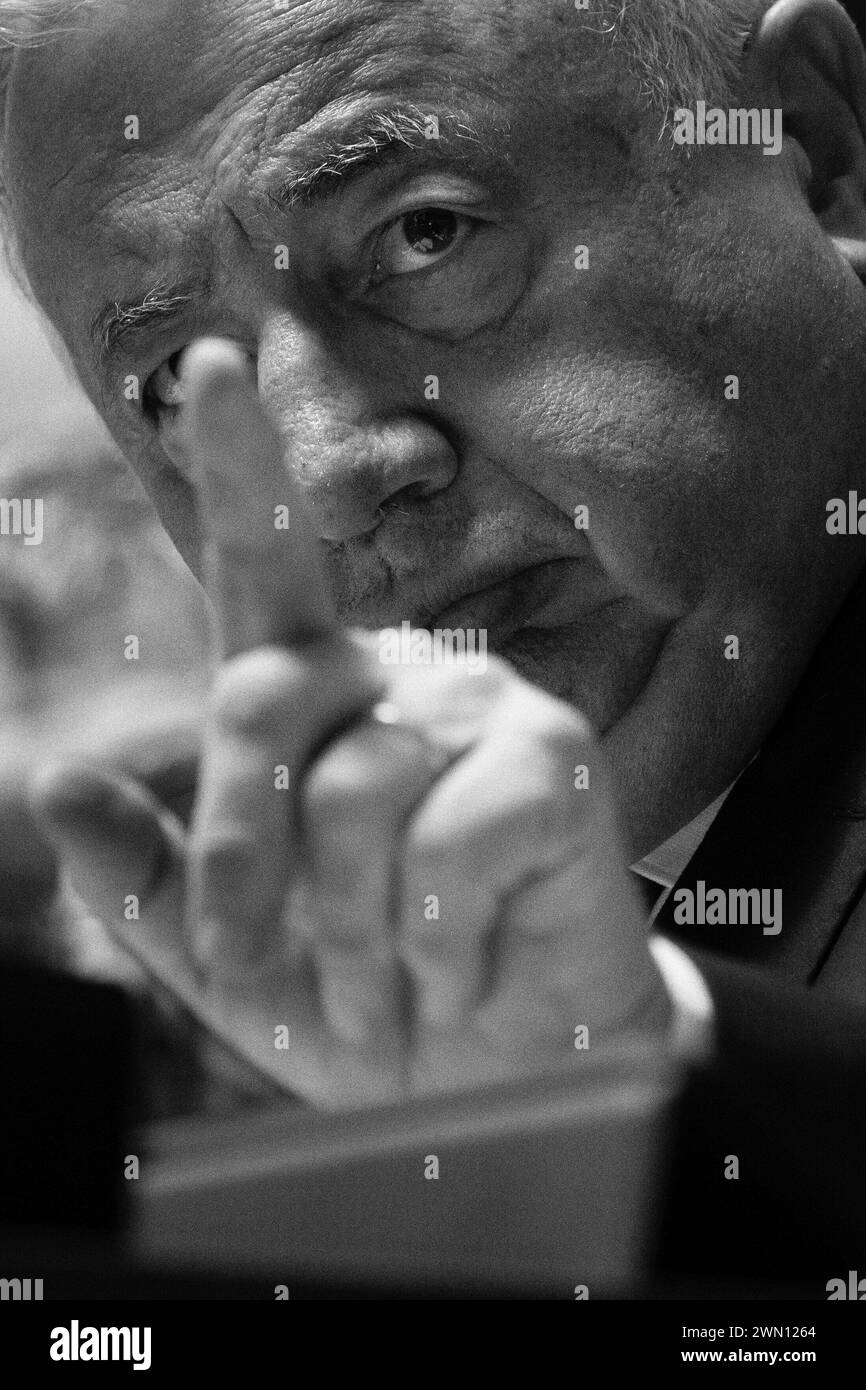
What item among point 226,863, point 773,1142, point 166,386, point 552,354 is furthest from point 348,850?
point 166,386

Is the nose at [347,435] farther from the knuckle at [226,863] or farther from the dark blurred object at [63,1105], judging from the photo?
the knuckle at [226,863]

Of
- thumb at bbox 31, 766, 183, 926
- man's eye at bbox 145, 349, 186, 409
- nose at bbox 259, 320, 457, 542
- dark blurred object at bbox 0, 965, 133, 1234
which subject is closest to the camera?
thumb at bbox 31, 766, 183, 926

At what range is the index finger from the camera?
1.61ft

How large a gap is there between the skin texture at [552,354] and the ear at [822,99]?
0.04m

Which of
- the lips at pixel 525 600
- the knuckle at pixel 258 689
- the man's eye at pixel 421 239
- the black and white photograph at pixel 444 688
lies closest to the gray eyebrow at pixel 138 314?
the black and white photograph at pixel 444 688

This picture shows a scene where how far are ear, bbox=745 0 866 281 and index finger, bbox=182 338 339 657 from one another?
558 millimetres

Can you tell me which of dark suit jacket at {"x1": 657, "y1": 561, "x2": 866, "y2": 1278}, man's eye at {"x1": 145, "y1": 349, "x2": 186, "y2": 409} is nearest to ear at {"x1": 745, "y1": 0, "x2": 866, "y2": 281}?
man's eye at {"x1": 145, "y1": 349, "x2": 186, "y2": 409}

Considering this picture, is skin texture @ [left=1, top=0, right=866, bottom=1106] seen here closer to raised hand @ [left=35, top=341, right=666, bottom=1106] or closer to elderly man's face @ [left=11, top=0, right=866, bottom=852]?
elderly man's face @ [left=11, top=0, right=866, bottom=852]

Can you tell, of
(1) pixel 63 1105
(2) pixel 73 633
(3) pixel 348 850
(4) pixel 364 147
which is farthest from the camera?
(2) pixel 73 633

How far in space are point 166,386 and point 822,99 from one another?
1.45 feet

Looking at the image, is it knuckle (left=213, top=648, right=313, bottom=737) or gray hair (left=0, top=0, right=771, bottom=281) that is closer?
knuckle (left=213, top=648, right=313, bottom=737)

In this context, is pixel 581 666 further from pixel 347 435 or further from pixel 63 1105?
pixel 63 1105

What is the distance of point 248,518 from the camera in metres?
0.50

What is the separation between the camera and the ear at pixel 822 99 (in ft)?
3.07
